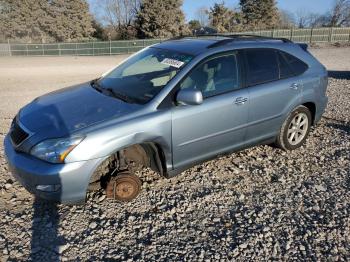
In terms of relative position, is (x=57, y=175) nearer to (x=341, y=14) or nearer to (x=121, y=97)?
(x=121, y=97)

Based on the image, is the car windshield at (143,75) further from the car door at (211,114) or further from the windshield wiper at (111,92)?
the car door at (211,114)

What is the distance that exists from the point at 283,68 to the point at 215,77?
1.20m

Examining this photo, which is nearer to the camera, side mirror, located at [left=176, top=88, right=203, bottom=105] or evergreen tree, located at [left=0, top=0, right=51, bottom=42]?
side mirror, located at [left=176, top=88, right=203, bottom=105]

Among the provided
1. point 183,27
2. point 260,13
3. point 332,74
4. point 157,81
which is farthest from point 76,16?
point 157,81

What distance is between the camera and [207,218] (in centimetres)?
350

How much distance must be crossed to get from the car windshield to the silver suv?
15mm

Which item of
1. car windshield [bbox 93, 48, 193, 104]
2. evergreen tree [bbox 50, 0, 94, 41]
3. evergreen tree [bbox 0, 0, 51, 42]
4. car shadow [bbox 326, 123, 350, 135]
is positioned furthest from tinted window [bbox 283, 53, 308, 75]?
evergreen tree [bbox 50, 0, 94, 41]

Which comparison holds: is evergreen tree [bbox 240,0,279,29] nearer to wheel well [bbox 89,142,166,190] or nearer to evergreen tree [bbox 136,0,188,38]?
evergreen tree [bbox 136,0,188,38]

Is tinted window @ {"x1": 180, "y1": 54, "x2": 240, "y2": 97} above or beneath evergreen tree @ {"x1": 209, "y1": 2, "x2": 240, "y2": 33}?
beneath

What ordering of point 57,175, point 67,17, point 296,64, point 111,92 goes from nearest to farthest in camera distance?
point 57,175
point 111,92
point 296,64
point 67,17

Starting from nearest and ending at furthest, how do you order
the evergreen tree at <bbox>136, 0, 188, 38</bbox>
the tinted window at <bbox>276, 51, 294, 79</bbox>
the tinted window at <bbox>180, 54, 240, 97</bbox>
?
the tinted window at <bbox>180, 54, 240, 97</bbox>, the tinted window at <bbox>276, 51, 294, 79</bbox>, the evergreen tree at <bbox>136, 0, 188, 38</bbox>

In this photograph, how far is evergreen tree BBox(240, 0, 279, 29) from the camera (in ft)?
163

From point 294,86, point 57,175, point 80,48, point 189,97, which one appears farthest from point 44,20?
point 57,175

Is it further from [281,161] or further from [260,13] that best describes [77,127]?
[260,13]
